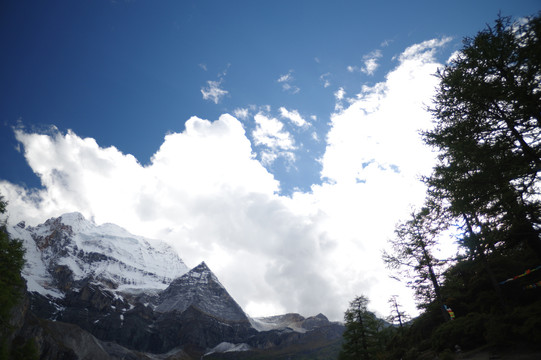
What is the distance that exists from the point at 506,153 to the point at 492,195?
1.65 metres

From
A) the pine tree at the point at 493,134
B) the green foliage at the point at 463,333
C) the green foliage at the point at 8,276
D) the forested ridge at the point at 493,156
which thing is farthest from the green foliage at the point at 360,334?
the green foliage at the point at 8,276

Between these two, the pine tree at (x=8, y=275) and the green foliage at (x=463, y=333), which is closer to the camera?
the green foliage at (x=463, y=333)

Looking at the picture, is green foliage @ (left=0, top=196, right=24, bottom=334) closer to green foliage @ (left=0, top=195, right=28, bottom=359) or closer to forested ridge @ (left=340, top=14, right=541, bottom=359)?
green foliage @ (left=0, top=195, right=28, bottom=359)

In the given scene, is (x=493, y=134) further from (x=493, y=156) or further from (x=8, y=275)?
(x=8, y=275)

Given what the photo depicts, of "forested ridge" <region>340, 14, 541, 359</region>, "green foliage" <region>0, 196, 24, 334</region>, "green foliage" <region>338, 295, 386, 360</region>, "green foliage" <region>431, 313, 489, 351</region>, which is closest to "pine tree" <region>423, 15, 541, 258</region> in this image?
"forested ridge" <region>340, 14, 541, 359</region>

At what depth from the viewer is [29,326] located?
114938mm

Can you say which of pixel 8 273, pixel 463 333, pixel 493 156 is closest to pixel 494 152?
pixel 493 156

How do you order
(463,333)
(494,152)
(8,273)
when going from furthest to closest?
1. (8,273)
2. (463,333)
3. (494,152)

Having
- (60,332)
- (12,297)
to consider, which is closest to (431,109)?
(12,297)

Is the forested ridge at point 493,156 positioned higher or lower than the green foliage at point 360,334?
higher

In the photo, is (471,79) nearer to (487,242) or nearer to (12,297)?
(487,242)

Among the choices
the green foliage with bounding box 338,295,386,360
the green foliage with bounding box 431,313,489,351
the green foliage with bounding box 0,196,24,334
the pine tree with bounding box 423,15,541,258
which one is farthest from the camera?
the green foliage with bounding box 338,295,386,360

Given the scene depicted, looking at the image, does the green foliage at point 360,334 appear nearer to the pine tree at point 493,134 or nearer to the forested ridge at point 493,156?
the forested ridge at point 493,156

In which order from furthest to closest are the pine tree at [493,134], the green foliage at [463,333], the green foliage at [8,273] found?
1. the green foliage at [8,273]
2. the green foliage at [463,333]
3. the pine tree at [493,134]
